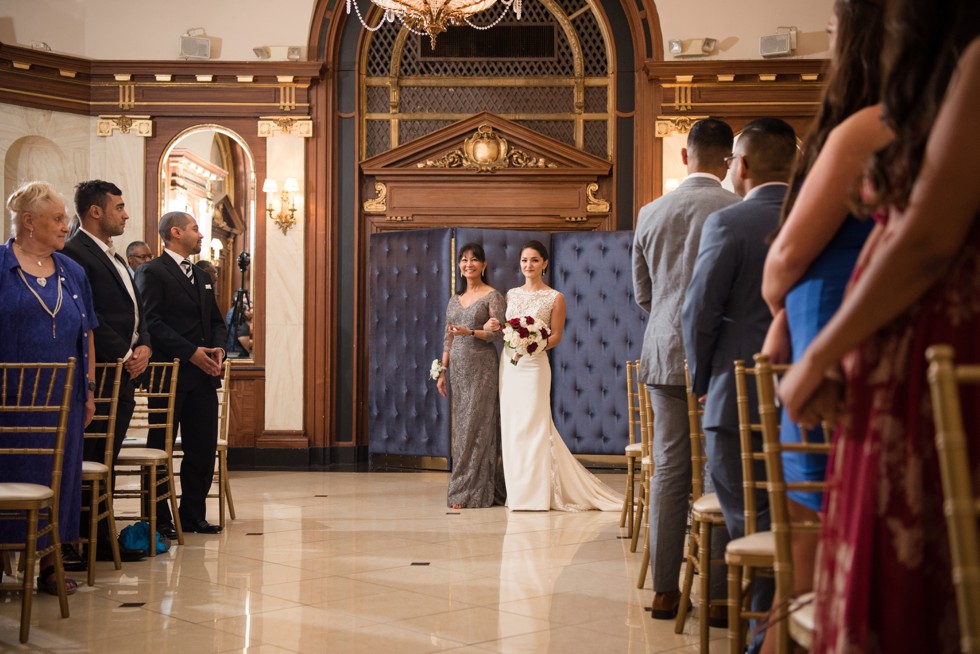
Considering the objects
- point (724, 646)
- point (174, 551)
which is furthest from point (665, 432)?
point (174, 551)

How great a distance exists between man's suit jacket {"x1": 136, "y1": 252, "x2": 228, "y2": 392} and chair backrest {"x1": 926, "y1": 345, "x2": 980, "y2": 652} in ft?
16.9

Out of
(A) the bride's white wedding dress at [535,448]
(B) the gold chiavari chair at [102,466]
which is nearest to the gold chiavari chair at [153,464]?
(B) the gold chiavari chair at [102,466]

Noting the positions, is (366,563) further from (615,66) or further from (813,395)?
(615,66)

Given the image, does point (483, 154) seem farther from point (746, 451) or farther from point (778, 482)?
point (778, 482)

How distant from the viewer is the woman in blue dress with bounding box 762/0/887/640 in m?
1.75

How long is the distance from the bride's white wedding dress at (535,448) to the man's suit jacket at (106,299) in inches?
105

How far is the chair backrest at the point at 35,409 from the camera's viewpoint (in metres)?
3.73

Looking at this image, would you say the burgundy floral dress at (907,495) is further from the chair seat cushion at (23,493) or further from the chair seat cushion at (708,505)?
the chair seat cushion at (23,493)

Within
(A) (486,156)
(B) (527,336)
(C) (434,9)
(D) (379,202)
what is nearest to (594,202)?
(A) (486,156)

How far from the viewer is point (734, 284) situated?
10.5 feet

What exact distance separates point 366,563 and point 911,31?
4.05m

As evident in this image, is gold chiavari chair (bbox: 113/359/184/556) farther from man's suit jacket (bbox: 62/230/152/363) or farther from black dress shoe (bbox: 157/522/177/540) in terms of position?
man's suit jacket (bbox: 62/230/152/363)

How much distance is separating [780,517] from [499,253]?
24.1 feet

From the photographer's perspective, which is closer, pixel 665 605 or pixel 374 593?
pixel 665 605
